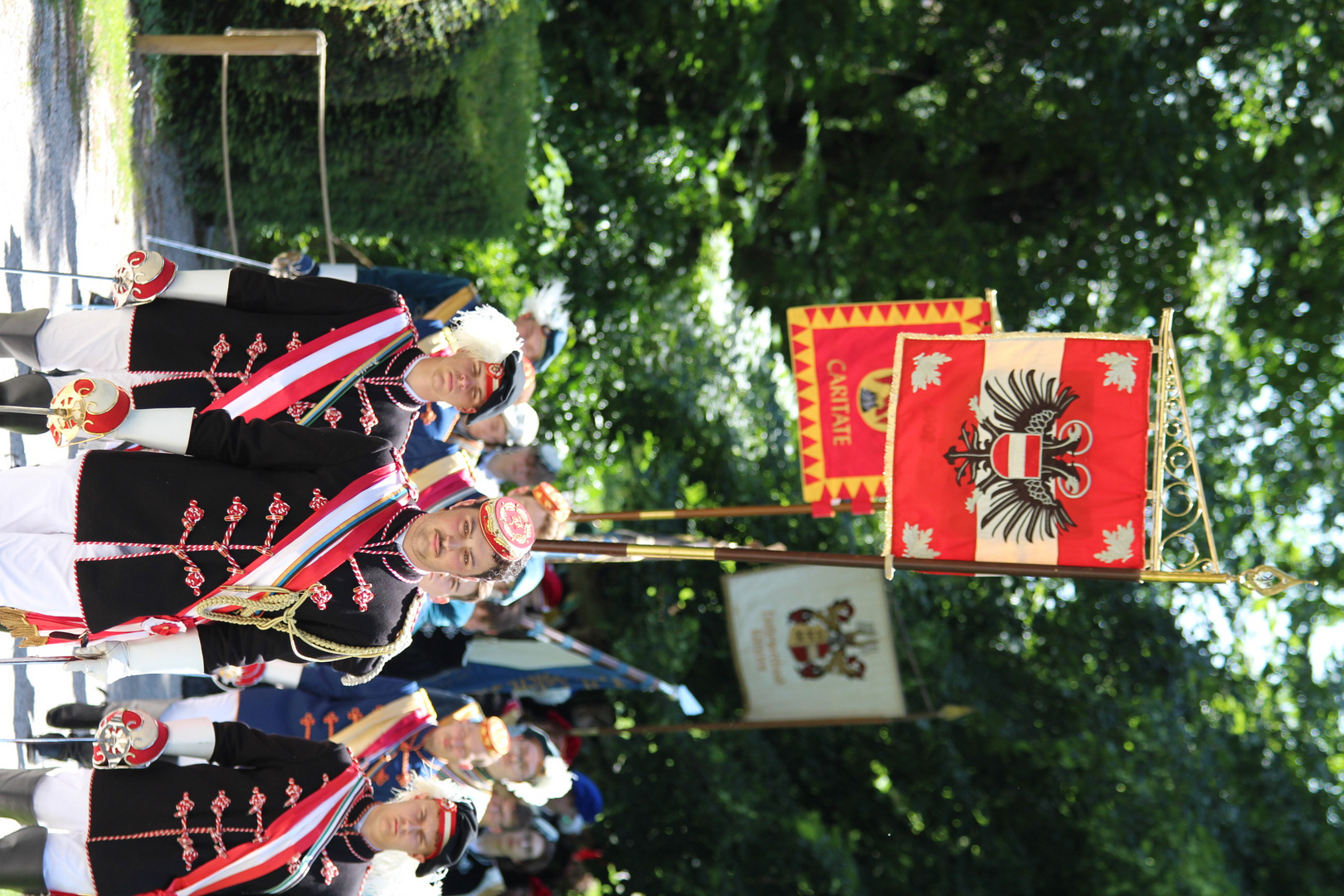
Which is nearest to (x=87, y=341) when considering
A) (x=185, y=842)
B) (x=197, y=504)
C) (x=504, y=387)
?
(x=197, y=504)

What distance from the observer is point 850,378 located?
6309mm

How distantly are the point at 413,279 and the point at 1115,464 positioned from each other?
157 inches

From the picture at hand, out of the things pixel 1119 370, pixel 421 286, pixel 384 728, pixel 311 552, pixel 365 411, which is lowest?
pixel 384 728

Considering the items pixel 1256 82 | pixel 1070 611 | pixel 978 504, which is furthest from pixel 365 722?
pixel 1256 82

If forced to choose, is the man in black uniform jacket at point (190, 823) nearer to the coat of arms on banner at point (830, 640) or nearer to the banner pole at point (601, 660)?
the banner pole at point (601, 660)

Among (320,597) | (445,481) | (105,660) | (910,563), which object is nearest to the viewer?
(320,597)

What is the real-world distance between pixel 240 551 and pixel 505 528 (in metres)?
0.85

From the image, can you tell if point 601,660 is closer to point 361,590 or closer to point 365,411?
→ point 365,411

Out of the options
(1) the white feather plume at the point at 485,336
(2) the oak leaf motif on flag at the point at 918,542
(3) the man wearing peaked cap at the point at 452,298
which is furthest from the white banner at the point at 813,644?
(1) the white feather plume at the point at 485,336

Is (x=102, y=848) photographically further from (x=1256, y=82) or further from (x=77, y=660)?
(x=1256, y=82)

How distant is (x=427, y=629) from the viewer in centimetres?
608

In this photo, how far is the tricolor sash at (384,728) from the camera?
5.13m

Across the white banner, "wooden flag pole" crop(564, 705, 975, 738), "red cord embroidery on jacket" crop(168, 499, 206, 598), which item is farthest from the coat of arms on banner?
"red cord embroidery on jacket" crop(168, 499, 206, 598)

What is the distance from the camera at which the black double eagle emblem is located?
4.34 metres
